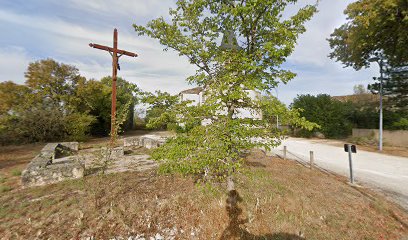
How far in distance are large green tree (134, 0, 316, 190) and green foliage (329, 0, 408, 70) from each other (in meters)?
12.0

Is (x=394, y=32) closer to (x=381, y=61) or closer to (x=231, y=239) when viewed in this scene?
(x=381, y=61)

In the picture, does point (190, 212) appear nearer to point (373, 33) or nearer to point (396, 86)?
point (373, 33)

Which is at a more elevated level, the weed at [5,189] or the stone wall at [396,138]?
the stone wall at [396,138]

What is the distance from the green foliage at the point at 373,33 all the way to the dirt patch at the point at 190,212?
11981 mm

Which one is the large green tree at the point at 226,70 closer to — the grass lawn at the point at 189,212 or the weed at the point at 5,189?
the grass lawn at the point at 189,212

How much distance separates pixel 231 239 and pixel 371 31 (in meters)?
16.3

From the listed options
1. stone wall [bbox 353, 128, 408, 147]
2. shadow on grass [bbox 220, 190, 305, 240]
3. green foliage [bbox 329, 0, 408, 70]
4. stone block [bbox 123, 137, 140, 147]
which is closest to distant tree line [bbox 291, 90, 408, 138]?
stone wall [bbox 353, 128, 408, 147]

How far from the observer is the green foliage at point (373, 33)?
11242mm

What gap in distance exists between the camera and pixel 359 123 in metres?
22.9

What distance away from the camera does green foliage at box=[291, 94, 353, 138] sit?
21.9m

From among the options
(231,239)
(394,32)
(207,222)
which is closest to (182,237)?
(207,222)

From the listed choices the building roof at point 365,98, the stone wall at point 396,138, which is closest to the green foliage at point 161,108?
the stone wall at point 396,138

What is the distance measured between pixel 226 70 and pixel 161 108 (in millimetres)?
1710

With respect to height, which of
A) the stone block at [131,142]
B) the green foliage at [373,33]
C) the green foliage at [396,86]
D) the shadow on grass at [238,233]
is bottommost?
the shadow on grass at [238,233]
